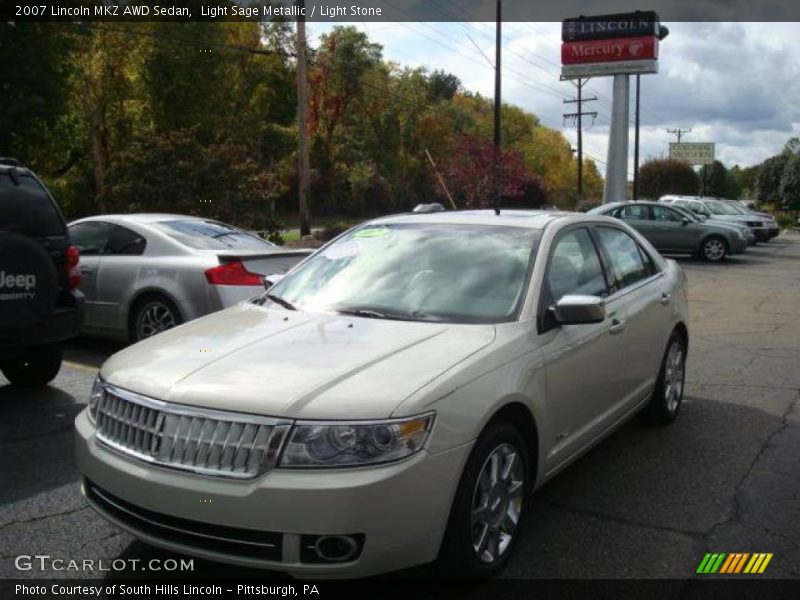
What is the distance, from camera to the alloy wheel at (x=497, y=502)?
326 centimetres

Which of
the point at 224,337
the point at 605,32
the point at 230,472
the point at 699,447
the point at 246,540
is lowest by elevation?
the point at 699,447

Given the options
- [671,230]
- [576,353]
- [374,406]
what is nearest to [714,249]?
[671,230]

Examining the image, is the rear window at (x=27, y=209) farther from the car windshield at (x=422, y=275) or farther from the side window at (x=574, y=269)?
the side window at (x=574, y=269)

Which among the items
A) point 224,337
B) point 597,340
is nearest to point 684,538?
point 597,340

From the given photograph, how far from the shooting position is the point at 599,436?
4.46m

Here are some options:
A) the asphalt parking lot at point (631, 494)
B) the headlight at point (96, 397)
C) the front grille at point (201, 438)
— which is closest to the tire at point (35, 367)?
the asphalt parking lot at point (631, 494)

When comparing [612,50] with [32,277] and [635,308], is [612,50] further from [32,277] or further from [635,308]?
[32,277]

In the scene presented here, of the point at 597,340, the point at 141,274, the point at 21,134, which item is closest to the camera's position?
the point at 597,340

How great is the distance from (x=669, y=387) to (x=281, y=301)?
2947 millimetres

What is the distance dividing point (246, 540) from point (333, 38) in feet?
138

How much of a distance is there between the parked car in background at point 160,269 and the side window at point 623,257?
10.6 feet

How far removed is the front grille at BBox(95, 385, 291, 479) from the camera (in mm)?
2850

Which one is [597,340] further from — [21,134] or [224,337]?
[21,134]

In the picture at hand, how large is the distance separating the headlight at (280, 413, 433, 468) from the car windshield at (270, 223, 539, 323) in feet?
3.42
